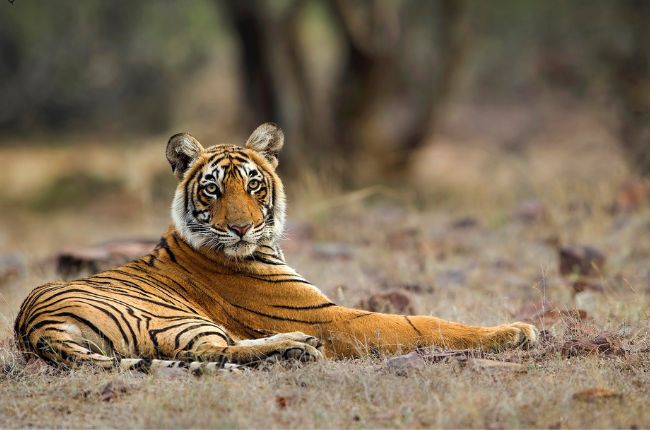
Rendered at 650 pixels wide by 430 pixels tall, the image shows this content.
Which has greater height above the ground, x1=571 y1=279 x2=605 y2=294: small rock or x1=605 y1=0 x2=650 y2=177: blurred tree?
x1=605 y1=0 x2=650 y2=177: blurred tree

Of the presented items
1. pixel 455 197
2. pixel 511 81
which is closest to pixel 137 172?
Result: pixel 455 197

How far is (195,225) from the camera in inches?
238

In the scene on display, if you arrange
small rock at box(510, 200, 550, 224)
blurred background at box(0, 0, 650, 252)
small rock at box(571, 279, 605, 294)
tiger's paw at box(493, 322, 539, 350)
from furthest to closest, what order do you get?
blurred background at box(0, 0, 650, 252)
small rock at box(510, 200, 550, 224)
small rock at box(571, 279, 605, 294)
tiger's paw at box(493, 322, 539, 350)

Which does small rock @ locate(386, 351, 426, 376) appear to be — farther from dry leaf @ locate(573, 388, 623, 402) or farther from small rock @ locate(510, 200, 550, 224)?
small rock @ locate(510, 200, 550, 224)

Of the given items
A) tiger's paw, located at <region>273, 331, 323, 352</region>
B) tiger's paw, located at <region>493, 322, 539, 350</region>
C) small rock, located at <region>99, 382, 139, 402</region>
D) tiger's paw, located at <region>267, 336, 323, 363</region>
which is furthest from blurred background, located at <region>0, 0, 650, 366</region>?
small rock, located at <region>99, 382, 139, 402</region>

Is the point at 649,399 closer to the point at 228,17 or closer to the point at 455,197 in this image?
the point at 455,197

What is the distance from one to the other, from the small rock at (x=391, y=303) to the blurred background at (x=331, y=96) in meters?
2.78

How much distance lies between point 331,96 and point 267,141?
1245 centimetres

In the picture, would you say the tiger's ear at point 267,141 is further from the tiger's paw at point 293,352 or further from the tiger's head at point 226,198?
the tiger's paw at point 293,352

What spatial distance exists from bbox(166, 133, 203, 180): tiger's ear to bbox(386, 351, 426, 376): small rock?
1872 mm

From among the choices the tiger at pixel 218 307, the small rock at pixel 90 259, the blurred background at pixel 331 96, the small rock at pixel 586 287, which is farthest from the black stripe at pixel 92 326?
the blurred background at pixel 331 96

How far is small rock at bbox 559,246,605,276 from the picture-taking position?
8727 mm

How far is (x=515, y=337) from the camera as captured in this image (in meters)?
5.63

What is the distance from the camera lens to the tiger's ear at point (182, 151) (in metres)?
6.19
